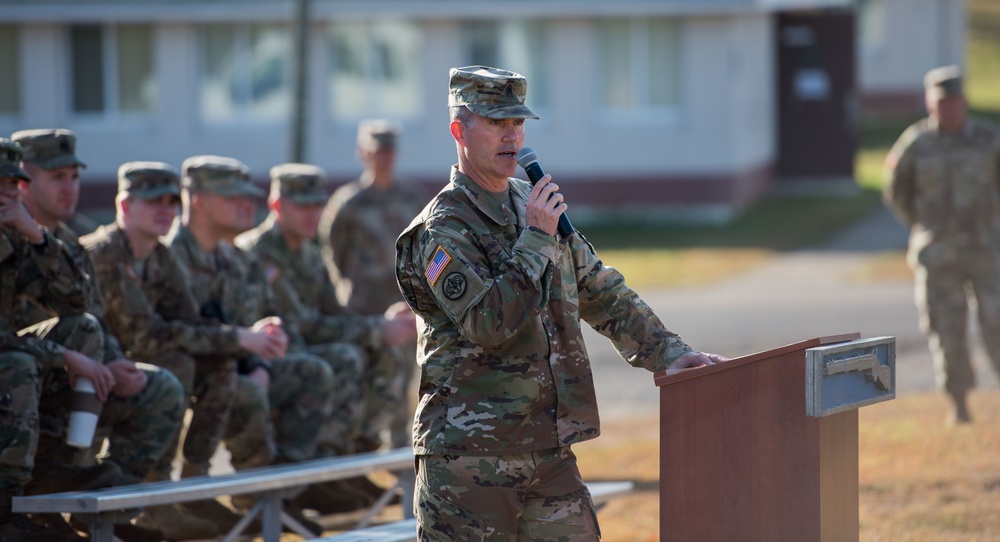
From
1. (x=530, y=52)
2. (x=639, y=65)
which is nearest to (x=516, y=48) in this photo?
(x=530, y=52)

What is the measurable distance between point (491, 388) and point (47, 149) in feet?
9.96

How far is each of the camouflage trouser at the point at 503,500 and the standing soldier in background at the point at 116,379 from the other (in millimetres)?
2296

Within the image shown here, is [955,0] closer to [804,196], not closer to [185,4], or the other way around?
[804,196]

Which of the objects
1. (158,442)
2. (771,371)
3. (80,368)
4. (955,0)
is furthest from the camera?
(955,0)

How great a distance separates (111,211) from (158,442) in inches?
814

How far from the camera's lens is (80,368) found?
594cm

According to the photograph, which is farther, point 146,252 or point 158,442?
point 146,252

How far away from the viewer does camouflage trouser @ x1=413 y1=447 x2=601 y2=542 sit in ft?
14.2

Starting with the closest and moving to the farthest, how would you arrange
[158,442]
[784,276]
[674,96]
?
[158,442], [784,276], [674,96]

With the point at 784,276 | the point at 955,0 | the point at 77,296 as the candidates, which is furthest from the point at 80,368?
the point at 955,0

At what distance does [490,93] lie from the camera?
170 inches

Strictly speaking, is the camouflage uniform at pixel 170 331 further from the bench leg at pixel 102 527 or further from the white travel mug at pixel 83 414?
the bench leg at pixel 102 527

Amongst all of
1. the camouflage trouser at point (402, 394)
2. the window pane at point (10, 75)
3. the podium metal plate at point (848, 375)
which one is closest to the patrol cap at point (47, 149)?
the camouflage trouser at point (402, 394)

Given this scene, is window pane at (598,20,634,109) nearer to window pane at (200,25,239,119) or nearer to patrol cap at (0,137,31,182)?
window pane at (200,25,239,119)
